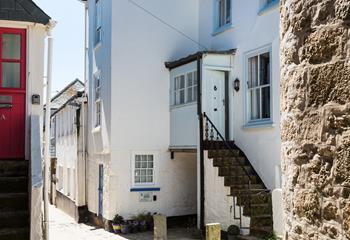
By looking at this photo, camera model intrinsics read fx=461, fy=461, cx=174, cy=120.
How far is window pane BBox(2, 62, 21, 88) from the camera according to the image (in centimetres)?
959

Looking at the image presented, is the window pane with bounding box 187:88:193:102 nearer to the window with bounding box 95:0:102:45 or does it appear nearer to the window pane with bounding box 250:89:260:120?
the window pane with bounding box 250:89:260:120

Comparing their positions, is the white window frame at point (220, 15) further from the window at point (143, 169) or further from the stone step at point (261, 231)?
the stone step at point (261, 231)

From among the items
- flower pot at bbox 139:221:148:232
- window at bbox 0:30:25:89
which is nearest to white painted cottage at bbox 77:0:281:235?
flower pot at bbox 139:221:148:232

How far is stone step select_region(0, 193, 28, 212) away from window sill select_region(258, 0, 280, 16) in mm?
8393

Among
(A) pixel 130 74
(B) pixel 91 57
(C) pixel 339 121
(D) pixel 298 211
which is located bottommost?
(D) pixel 298 211

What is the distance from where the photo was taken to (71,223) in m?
19.2

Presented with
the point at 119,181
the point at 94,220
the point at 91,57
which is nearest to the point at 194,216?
the point at 119,181

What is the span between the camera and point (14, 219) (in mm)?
7426

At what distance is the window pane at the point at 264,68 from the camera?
13405mm

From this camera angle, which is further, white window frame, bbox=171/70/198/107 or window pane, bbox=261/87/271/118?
white window frame, bbox=171/70/198/107

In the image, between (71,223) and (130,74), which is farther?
(71,223)

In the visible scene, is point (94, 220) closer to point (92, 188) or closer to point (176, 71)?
point (92, 188)

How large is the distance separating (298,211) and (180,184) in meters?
13.5

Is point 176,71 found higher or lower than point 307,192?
higher
